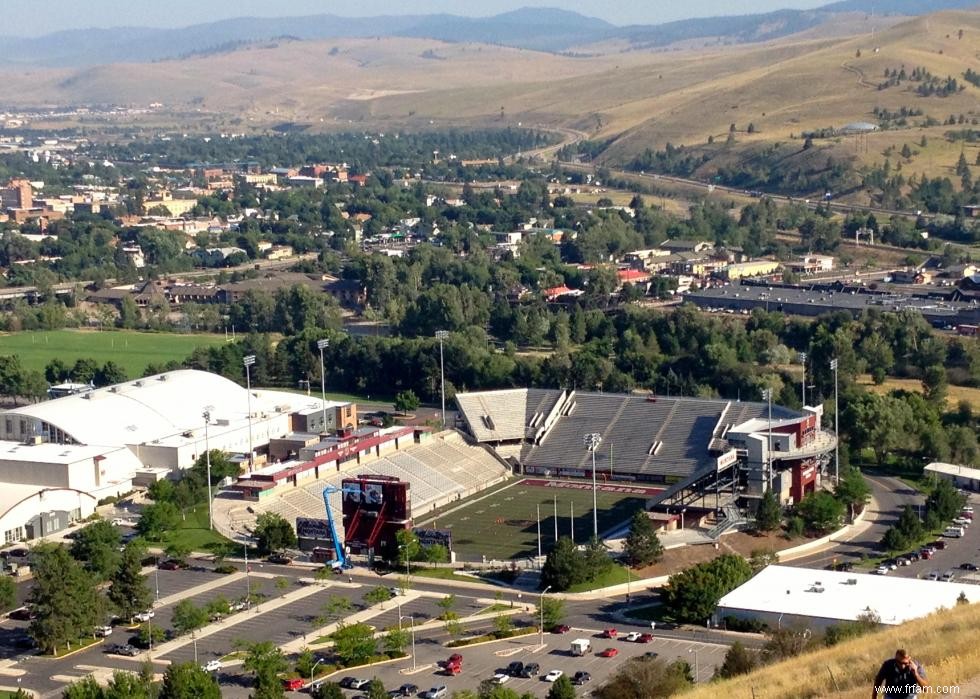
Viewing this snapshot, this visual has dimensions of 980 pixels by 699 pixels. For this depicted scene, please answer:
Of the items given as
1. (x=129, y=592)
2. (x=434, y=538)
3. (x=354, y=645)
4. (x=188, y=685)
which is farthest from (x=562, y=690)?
(x=434, y=538)

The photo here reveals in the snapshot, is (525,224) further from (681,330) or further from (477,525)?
(477,525)

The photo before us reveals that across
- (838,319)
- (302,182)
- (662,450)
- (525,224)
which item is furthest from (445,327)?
(302,182)

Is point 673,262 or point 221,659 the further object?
point 673,262

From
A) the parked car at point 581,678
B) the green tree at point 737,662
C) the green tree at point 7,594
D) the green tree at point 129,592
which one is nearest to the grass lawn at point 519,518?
the green tree at point 129,592

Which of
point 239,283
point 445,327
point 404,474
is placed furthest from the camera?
point 239,283

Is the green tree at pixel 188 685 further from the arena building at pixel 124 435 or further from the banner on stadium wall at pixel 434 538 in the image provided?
the arena building at pixel 124 435

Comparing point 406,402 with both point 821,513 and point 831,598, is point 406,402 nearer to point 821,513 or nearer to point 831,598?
point 821,513
